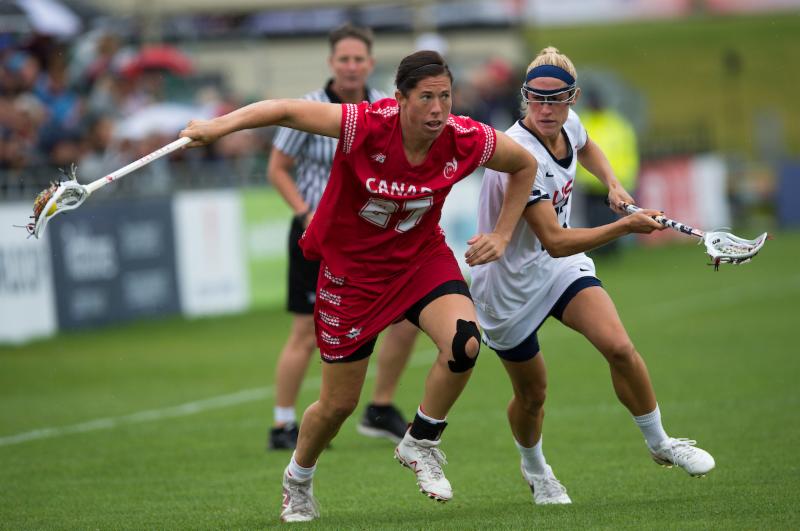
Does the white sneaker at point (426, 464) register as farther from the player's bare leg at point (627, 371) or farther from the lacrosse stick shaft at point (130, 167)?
the lacrosse stick shaft at point (130, 167)

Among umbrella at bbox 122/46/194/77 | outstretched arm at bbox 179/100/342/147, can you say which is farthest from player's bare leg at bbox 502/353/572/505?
umbrella at bbox 122/46/194/77

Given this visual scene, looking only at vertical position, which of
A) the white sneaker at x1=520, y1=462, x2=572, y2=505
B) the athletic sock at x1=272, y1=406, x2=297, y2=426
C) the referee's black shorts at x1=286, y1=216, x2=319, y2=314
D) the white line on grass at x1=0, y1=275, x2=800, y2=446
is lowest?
the white line on grass at x1=0, y1=275, x2=800, y2=446

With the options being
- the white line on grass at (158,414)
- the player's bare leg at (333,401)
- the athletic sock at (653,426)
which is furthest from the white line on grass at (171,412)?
the athletic sock at (653,426)

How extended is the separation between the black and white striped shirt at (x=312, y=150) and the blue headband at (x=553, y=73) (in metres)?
2.43

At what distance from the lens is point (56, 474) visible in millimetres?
8469

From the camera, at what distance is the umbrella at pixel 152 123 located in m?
17.6

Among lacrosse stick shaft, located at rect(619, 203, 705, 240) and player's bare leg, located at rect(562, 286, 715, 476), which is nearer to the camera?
lacrosse stick shaft, located at rect(619, 203, 705, 240)

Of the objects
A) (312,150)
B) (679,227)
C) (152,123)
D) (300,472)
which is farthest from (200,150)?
(679,227)

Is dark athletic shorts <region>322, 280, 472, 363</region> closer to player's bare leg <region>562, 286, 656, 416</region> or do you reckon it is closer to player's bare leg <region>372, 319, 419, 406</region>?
player's bare leg <region>562, 286, 656, 416</region>

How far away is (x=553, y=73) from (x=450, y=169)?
0.82 meters

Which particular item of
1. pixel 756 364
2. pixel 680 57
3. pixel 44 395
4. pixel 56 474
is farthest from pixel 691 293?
pixel 680 57

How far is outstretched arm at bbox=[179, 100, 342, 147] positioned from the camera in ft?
19.2

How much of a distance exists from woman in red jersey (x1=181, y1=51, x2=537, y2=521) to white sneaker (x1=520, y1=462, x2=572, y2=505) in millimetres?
801

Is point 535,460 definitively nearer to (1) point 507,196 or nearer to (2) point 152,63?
(1) point 507,196
